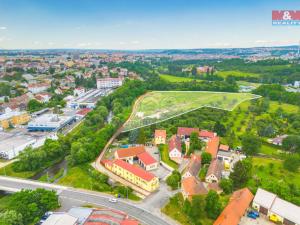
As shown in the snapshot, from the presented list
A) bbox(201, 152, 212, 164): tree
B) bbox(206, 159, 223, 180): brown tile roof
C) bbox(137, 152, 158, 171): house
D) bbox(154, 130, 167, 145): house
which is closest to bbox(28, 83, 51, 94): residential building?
bbox(154, 130, 167, 145): house

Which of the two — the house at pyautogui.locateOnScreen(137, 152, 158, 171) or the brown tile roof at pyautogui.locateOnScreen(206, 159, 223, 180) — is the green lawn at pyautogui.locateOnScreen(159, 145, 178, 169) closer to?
the house at pyautogui.locateOnScreen(137, 152, 158, 171)

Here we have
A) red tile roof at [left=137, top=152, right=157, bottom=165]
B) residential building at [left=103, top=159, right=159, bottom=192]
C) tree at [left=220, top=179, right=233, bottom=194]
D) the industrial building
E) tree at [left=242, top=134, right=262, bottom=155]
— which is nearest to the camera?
tree at [left=220, top=179, right=233, bottom=194]

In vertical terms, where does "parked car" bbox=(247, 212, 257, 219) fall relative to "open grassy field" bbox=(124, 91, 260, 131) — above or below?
below

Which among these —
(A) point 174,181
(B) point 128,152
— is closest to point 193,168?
(A) point 174,181

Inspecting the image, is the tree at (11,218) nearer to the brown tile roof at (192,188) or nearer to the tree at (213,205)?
the brown tile roof at (192,188)

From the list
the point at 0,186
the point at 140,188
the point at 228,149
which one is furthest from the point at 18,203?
the point at 228,149

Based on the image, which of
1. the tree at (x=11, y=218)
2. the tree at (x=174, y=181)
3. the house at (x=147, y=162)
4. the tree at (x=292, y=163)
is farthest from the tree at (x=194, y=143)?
the tree at (x=11, y=218)
